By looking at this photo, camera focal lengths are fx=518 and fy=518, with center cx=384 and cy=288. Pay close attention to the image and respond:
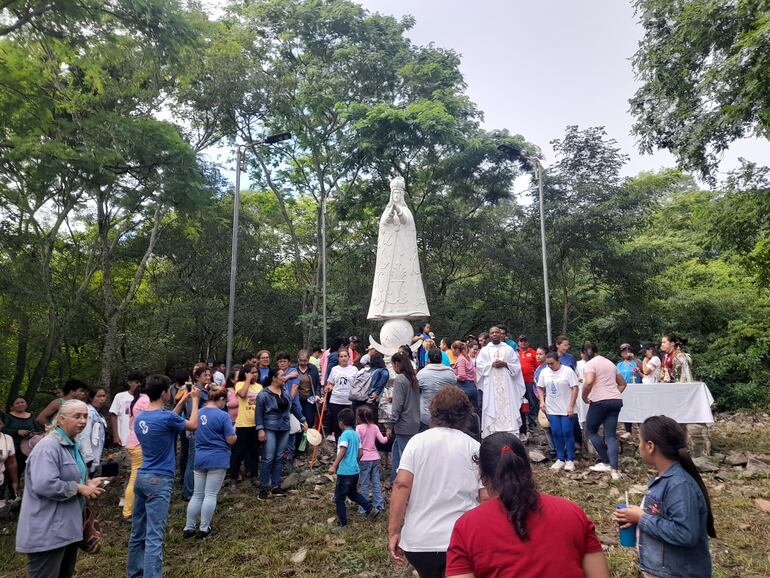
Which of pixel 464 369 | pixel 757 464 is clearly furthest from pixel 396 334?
pixel 757 464

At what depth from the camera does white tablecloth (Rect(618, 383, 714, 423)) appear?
23.9ft

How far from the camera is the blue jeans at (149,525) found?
13.3 feet

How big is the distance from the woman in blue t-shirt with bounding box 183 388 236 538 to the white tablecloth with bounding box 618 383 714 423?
556cm

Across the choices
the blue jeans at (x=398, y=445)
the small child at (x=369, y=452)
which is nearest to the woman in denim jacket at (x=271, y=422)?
the small child at (x=369, y=452)

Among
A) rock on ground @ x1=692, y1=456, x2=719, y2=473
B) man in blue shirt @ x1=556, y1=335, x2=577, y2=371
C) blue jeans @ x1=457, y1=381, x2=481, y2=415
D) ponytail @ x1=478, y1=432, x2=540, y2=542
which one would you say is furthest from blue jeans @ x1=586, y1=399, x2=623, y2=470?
ponytail @ x1=478, y1=432, x2=540, y2=542

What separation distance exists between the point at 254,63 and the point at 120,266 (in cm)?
889

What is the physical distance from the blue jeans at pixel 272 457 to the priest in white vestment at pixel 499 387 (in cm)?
271

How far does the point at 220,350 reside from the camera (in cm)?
2095

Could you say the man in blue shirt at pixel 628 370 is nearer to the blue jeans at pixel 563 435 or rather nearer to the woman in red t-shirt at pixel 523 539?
the blue jeans at pixel 563 435

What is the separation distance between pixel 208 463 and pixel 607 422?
4910 millimetres

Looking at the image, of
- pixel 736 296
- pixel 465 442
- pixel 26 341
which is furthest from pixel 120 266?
pixel 736 296

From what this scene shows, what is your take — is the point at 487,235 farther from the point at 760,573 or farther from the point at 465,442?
the point at 465,442

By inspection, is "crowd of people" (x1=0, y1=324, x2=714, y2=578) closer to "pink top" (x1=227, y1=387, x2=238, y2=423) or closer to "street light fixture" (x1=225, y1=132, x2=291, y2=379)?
"pink top" (x1=227, y1=387, x2=238, y2=423)

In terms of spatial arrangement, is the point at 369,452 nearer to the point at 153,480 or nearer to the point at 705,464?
the point at 153,480
